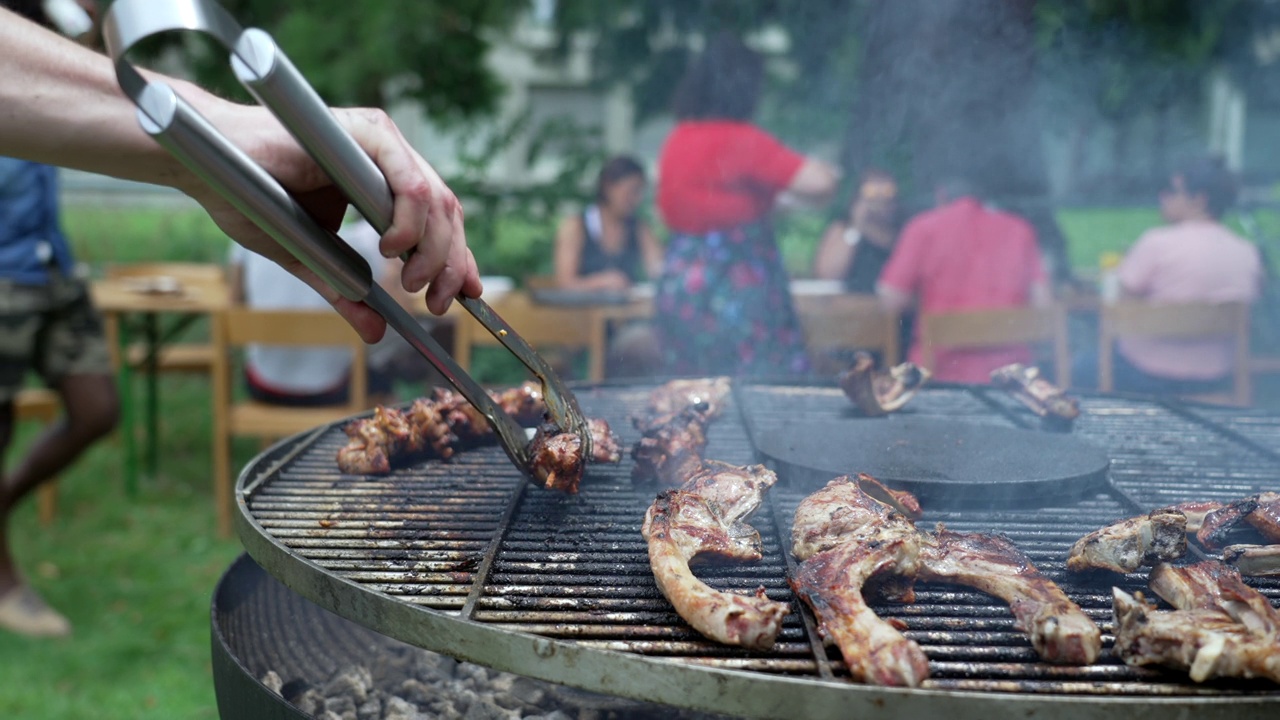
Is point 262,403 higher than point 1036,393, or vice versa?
point 1036,393

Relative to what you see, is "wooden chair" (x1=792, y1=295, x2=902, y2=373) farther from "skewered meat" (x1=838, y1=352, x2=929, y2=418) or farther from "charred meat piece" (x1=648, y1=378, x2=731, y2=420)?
"charred meat piece" (x1=648, y1=378, x2=731, y2=420)

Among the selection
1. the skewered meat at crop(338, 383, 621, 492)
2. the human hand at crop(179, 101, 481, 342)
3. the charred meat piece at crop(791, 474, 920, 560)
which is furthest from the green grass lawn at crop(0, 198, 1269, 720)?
the charred meat piece at crop(791, 474, 920, 560)

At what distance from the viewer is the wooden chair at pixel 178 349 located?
7.97m

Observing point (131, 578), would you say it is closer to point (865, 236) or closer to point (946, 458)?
point (946, 458)

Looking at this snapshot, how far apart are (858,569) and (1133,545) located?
2.04 ft

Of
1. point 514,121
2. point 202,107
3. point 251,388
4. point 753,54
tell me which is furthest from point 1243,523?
point 514,121

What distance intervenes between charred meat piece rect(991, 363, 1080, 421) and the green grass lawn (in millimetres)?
3464

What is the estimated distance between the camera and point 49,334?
5.50m

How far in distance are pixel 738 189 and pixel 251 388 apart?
3.51 metres

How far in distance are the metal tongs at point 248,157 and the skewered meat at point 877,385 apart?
1686mm

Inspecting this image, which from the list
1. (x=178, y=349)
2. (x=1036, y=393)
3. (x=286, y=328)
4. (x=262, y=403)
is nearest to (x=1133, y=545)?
(x=1036, y=393)

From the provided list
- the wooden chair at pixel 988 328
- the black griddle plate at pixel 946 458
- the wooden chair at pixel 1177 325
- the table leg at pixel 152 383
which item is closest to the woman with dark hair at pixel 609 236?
the wooden chair at pixel 988 328

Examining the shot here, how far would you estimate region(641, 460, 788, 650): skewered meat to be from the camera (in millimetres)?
1800

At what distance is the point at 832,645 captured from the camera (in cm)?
186
